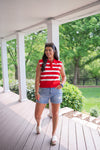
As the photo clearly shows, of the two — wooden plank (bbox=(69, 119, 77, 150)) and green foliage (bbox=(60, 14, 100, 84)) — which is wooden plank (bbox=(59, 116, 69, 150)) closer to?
wooden plank (bbox=(69, 119, 77, 150))

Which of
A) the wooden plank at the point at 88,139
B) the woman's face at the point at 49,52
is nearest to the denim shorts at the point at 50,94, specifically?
the woman's face at the point at 49,52

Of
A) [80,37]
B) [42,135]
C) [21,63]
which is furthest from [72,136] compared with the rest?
[80,37]

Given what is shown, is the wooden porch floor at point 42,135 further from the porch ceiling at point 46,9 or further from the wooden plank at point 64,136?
the porch ceiling at point 46,9

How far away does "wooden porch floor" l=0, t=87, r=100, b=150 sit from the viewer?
2250 millimetres

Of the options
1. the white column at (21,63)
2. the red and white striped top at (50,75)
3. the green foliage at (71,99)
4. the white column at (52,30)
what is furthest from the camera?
the white column at (21,63)

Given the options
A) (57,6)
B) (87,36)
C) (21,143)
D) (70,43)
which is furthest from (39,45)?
(21,143)

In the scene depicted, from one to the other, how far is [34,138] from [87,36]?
32.3 ft

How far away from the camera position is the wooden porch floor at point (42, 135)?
2250mm

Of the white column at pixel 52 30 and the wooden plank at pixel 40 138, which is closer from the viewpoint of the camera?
the wooden plank at pixel 40 138

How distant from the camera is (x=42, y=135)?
2561 mm

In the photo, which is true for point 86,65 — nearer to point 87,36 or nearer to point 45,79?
point 87,36

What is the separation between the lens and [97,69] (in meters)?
14.1

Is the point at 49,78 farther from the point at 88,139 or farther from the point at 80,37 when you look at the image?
the point at 80,37

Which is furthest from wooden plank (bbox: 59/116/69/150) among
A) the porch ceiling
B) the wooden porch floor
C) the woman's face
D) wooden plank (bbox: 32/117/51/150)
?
the porch ceiling
